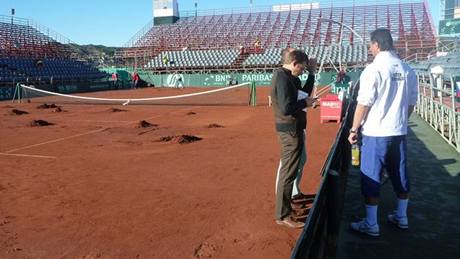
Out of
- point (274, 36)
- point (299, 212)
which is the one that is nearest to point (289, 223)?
point (299, 212)

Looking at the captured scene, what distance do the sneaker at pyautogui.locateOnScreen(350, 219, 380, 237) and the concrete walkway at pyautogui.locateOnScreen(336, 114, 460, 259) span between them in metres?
0.05

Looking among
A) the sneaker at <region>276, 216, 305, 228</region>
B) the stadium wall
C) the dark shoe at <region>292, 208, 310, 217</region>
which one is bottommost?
the dark shoe at <region>292, 208, 310, 217</region>

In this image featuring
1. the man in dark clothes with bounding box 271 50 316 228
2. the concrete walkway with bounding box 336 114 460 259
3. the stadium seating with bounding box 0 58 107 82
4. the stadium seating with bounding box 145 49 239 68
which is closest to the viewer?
the concrete walkway with bounding box 336 114 460 259

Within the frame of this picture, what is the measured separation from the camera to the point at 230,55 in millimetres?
47875

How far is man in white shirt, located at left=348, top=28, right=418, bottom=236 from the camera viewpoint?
14.7 ft

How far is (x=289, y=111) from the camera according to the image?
15.8 ft

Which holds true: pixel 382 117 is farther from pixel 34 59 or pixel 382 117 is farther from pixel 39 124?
pixel 34 59

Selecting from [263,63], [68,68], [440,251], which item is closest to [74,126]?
[440,251]

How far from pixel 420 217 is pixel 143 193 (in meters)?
3.89

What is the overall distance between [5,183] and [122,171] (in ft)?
6.37

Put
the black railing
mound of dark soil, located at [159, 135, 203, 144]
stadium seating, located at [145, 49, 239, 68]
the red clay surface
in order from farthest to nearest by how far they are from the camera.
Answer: stadium seating, located at [145, 49, 239, 68] < mound of dark soil, located at [159, 135, 203, 144] < the red clay surface < the black railing

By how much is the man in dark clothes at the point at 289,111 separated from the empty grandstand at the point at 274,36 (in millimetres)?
37805

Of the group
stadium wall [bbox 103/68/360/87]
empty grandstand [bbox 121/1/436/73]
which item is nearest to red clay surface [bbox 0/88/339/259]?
stadium wall [bbox 103/68/360/87]

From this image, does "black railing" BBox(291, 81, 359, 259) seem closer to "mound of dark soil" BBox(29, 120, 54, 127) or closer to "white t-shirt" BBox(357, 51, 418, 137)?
"white t-shirt" BBox(357, 51, 418, 137)
